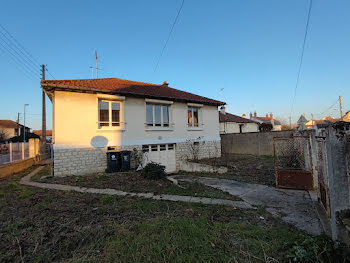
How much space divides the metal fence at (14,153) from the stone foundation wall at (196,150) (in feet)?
33.9

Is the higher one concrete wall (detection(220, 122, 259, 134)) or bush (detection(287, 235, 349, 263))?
concrete wall (detection(220, 122, 259, 134))

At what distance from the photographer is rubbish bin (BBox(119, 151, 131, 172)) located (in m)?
8.88

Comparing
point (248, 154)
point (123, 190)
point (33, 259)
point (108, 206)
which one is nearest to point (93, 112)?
point (123, 190)

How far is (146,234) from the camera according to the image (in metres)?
2.74

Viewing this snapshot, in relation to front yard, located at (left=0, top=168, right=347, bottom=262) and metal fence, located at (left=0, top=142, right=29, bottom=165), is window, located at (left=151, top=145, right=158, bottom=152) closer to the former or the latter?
front yard, located at (left=0, top=168, right=347, bottom=262)

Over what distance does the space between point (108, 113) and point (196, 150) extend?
6.59 m

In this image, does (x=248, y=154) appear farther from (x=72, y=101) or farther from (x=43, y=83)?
(x=43, y=83)

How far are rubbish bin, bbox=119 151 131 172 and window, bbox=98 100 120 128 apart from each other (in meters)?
1.86


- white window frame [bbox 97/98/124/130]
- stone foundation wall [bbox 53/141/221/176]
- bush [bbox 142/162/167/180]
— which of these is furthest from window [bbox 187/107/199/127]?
bush [bbox 142/162/167/180]

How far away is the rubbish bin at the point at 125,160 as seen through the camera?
8875 millimetres

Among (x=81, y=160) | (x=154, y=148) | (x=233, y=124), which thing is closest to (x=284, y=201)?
(x=154, y=148)

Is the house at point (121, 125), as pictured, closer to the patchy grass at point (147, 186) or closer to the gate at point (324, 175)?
the patchy grass at point (147, 186)

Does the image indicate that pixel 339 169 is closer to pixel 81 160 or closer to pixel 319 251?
pixel 319 251

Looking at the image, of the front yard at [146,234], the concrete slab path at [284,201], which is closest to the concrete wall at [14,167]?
the front yard at [146,234]
